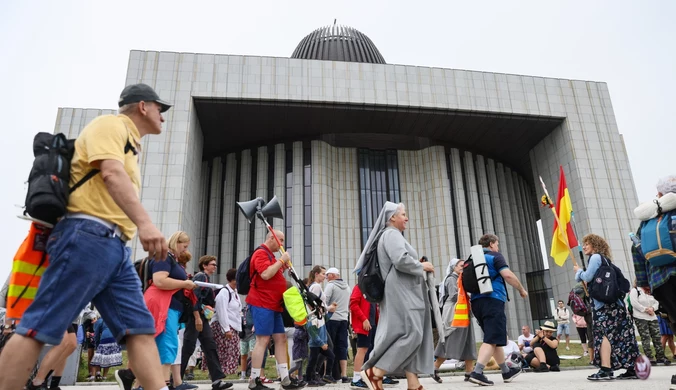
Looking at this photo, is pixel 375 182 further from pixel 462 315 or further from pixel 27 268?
pixel 27 268

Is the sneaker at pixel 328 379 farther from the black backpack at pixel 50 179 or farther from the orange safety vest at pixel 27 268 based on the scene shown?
the black backpack at pixel 50 179

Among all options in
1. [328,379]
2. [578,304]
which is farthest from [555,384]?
[578,304]

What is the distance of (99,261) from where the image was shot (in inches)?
92.4

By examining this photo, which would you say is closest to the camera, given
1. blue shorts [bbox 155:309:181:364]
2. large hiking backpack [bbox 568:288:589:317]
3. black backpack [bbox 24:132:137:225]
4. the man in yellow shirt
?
the man in yellow shirt

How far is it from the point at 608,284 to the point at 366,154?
25565mm

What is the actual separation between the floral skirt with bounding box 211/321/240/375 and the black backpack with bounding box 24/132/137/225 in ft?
18.1

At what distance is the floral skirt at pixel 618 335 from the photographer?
19.2 feet

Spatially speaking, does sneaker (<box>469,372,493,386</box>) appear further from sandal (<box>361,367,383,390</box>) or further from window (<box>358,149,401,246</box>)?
window (<box>358,149,401,246</box>)

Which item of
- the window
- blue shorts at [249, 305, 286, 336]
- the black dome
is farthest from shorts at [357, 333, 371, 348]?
the black dome

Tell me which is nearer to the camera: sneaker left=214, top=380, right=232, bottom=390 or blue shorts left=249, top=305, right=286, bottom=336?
blue shorts left=249, top=305, right=286, bottom=336

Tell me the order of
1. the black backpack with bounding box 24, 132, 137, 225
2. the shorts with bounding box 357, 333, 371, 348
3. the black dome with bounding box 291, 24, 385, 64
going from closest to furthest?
1. the black backpack with bounding box 24, 132, 137, 225
2. the shorts with bounding box 357, 333, 371, 348
3. the black dome with bounding box 291, 24, 385, 64

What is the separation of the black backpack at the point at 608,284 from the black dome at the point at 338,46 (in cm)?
2895

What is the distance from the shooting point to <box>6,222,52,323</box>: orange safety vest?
8.03 ft

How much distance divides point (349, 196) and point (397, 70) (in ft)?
26.9
